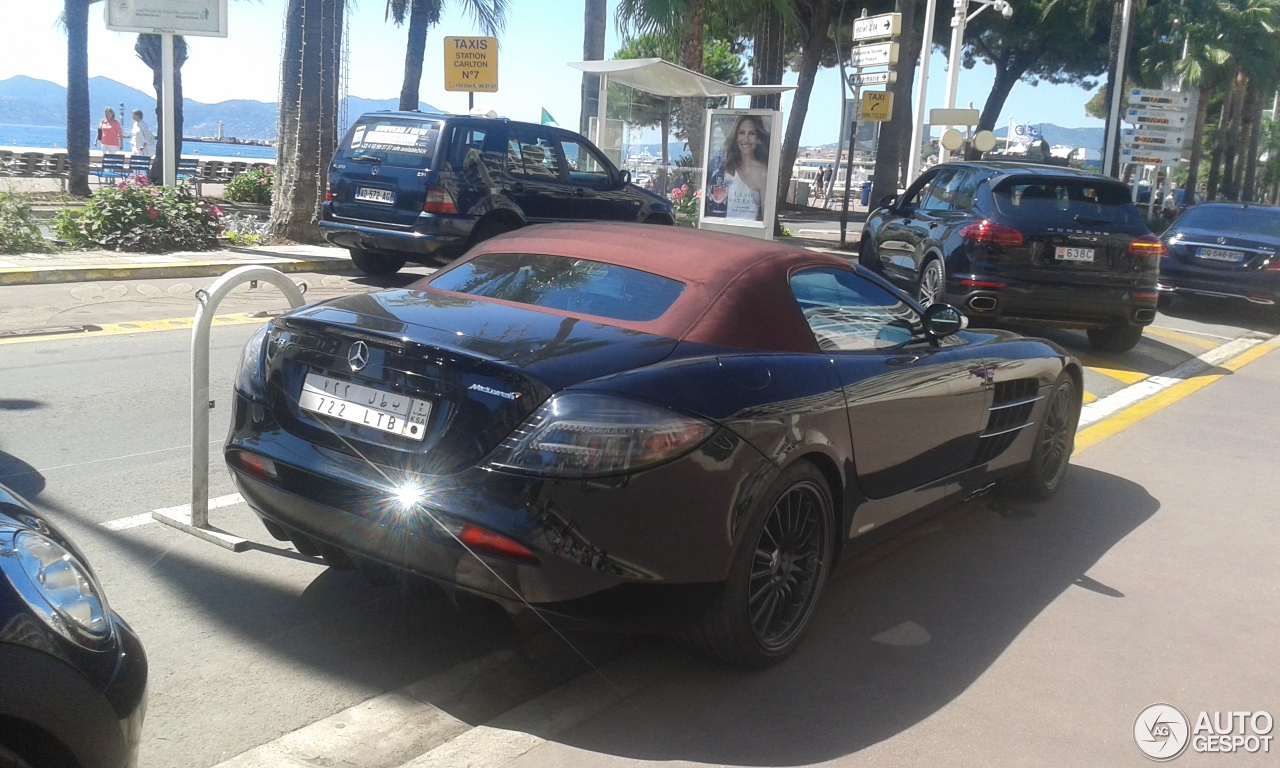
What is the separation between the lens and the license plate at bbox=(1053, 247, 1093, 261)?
403 inches

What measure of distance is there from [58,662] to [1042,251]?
9.46 m

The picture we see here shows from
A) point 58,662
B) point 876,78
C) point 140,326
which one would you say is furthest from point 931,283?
point 58,662

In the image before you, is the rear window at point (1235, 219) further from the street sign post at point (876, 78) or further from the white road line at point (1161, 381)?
the street sign post at point (876, 78)

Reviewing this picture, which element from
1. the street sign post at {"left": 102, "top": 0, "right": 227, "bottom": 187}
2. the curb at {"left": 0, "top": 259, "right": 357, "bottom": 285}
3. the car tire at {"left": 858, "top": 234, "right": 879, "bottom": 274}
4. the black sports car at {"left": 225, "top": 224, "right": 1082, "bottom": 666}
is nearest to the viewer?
the black sports car at {"left": 225, "top": 224, "right": 1082, "bottom": 666}

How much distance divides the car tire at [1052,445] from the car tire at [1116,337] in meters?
5.36

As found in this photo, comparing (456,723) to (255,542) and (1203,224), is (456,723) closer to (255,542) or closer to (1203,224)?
(255,542)

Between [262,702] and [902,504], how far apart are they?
2448 mm

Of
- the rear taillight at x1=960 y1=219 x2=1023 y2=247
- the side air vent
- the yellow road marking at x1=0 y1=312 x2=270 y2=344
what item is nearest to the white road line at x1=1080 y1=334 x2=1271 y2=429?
the rear taillight at x1=960 y1=219 x2=1023 y2=247

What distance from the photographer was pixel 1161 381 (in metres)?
10.4

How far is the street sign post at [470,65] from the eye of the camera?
1908 cm

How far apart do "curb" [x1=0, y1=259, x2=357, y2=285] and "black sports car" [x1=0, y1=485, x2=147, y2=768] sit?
330 inches

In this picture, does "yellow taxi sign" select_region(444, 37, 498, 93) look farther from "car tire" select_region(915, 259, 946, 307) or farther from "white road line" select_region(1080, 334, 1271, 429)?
"white road line" select_region(1080, 334, 1271, 429)

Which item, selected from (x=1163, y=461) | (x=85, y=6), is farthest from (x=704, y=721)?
(x=85, y=6)

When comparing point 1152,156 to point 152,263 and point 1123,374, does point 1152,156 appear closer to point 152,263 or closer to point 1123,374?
point 1123,374
